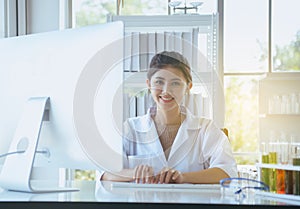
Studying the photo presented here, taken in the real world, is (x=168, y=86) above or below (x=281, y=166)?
above

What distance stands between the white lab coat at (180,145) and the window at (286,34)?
2348mm

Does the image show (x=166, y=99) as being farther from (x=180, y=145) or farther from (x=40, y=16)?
(x=40, y=16)

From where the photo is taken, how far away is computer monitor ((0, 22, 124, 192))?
131 centimetres

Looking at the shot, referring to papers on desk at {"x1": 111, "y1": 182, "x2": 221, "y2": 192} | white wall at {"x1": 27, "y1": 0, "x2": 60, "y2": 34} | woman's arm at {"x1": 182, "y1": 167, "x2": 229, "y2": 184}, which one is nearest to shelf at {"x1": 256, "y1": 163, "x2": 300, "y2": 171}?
papers on desk at {"x1": 111, "y1": 182, "x2": 221, "y2": 192}

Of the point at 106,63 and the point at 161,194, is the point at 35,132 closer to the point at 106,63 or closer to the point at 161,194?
the point at 106,63

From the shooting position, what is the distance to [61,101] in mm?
1367

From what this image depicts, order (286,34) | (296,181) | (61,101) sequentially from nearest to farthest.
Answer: (296,181)
(61,101)
(286,34)

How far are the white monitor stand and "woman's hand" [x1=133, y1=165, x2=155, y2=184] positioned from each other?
310 millimetres

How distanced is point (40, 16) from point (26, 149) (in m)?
2.50

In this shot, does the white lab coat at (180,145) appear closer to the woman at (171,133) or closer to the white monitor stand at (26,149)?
the woman at (171,133)

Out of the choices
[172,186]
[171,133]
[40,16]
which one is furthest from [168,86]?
[40,16]

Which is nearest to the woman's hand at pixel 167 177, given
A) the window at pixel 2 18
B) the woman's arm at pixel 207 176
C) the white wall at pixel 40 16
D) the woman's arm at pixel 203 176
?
the woman's arm at pixel 203 176

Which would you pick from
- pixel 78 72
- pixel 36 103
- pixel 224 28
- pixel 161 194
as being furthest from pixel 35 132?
pixel 224 28

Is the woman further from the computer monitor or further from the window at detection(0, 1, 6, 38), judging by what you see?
the window at detection(0, 1, 6, 38)
